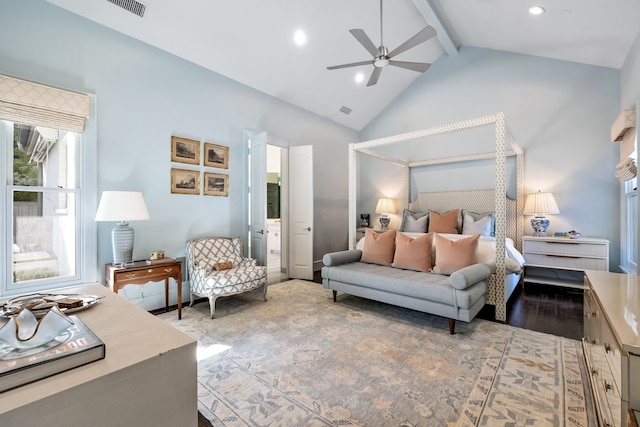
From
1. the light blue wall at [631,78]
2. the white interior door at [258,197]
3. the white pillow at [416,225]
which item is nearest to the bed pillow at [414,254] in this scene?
the white pillow at [416,225]

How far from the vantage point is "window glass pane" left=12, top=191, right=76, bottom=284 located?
2.72 meters

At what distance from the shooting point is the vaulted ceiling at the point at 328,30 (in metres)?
3.17

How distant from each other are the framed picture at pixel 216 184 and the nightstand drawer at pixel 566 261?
454 cm

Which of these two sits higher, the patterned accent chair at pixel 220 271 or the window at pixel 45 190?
the window at pixel 45 190

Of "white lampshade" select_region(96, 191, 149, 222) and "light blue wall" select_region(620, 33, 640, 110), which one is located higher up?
"light blue wall" select_region(620, 33, 640, 110)

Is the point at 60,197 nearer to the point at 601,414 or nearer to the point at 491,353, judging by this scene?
the point at 491,353

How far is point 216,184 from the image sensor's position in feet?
13.5

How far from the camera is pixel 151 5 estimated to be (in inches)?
120

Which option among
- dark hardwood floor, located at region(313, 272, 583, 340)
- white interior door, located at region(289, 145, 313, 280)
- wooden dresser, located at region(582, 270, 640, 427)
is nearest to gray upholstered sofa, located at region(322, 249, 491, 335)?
dark hardwood floor, located at region(313, 272, 583, 340)

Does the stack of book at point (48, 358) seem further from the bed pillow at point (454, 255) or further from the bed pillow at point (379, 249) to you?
the bed pillow at point (379, 249)

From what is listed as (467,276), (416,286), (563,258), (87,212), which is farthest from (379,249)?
(87,212)

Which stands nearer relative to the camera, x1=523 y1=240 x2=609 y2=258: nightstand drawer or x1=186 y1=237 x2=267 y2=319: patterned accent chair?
x1=186 y1=237 x2=267 y2=319: patterned accent chair

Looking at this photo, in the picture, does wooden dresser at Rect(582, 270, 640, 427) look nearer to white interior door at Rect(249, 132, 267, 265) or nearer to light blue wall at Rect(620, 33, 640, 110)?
light blue wall at Rect(620, 33, 640, 110)

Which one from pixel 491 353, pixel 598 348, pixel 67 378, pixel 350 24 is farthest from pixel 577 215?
pixel 67 378
